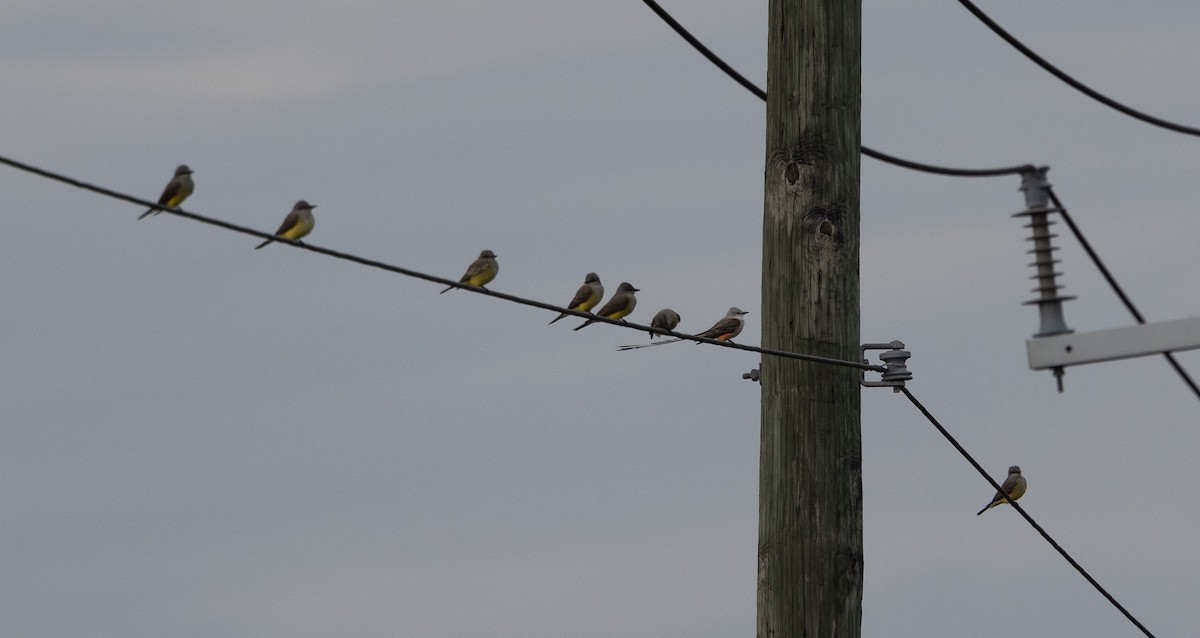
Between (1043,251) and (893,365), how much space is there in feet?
3.98

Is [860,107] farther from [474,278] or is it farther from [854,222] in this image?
[474,278]

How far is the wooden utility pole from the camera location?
668 cm

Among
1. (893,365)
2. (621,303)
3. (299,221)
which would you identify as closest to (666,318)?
(621,303)

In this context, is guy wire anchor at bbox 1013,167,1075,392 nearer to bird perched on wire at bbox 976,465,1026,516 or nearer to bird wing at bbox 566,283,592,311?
bird wing at bbox 566,283,592,311

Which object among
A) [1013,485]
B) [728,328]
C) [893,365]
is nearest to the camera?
[893,365]

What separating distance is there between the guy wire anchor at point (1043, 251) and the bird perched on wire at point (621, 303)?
573 centimetres

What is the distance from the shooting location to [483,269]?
1206 cm

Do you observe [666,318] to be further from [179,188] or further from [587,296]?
[179,188]

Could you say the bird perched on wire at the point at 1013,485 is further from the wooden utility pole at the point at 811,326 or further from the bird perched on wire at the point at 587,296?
the wooden utility pole at the point at 811,326

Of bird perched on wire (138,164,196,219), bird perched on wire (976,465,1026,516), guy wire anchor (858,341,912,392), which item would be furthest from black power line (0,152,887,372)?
bird perched on wire (976,465,1026,516)

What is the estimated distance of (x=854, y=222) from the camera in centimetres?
696

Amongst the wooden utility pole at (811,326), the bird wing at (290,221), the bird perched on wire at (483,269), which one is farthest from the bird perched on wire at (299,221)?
the wooden utility pole at (811,326)

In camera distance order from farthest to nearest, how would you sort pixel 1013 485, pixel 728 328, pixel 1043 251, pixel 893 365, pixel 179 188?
pixel 1013 485 → pixel 728 328 → pixel 179 188 → pixel 893 365 → pixel 1043 251

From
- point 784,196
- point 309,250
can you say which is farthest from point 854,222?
point 309,250
